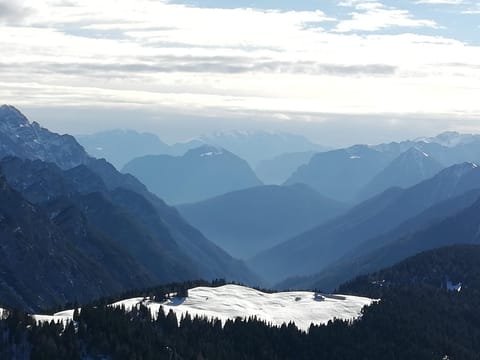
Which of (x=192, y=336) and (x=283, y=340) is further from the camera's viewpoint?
(x=283, y=340)

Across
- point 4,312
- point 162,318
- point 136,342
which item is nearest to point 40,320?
point 4,312

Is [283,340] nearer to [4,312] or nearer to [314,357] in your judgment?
[314,357]

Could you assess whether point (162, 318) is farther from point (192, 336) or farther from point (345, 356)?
point (345, 356)

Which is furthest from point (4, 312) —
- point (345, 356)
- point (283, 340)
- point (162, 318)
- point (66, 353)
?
point (345, 356)

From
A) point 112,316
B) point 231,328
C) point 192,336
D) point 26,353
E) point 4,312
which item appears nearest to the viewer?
point 26,353

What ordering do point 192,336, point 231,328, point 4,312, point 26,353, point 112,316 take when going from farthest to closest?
point 231,328 < point 192,336 < point 112,316 < point 4,312 < point 26,353

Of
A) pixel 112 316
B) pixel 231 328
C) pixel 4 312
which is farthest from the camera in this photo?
pixel 231 328

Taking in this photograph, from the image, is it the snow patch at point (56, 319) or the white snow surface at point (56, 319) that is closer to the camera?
the snow patch at point (56, 319)

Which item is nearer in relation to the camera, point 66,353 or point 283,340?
point 66,353

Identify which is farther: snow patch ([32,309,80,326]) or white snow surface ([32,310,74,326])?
white snow surface ([32,310,74,326])
